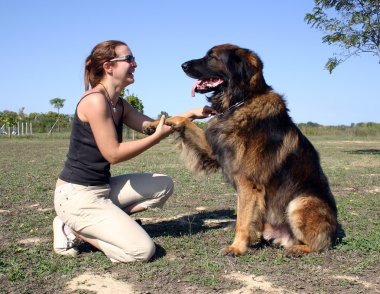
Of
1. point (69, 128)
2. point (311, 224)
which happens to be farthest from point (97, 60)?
point (69, 128)

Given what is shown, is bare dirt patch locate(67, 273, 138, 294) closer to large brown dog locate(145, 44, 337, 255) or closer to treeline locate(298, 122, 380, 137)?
large brown dog locate(145, 44, 337, 255)

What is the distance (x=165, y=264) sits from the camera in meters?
3.57

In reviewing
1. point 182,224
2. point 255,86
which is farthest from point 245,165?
point 182,224

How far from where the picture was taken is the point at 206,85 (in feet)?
14.4

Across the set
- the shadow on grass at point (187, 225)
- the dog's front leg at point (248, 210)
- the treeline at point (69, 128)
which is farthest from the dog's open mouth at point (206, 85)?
the treeline at point (69, 128)

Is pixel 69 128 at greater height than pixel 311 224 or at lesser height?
greater

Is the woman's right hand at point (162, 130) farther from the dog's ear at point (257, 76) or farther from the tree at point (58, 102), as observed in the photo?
the tree at point (58, 102)

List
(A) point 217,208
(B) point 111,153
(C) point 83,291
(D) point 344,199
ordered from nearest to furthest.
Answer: (C) point 83,291, (B) point 111,153, (A) point 217,208, (D) point 344,199

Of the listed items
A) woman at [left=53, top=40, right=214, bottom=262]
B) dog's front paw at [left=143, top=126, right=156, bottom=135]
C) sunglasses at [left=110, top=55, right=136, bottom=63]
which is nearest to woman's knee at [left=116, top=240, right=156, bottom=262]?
woman at [left=53, top=40, right=214, bottom=262]

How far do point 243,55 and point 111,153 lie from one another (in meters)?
1.71

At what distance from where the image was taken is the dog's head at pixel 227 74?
13.7 feet

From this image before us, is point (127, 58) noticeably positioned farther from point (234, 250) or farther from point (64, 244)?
point (234, 250)

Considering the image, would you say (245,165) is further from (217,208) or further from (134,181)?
(217,208)

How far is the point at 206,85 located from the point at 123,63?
92 centimetres
